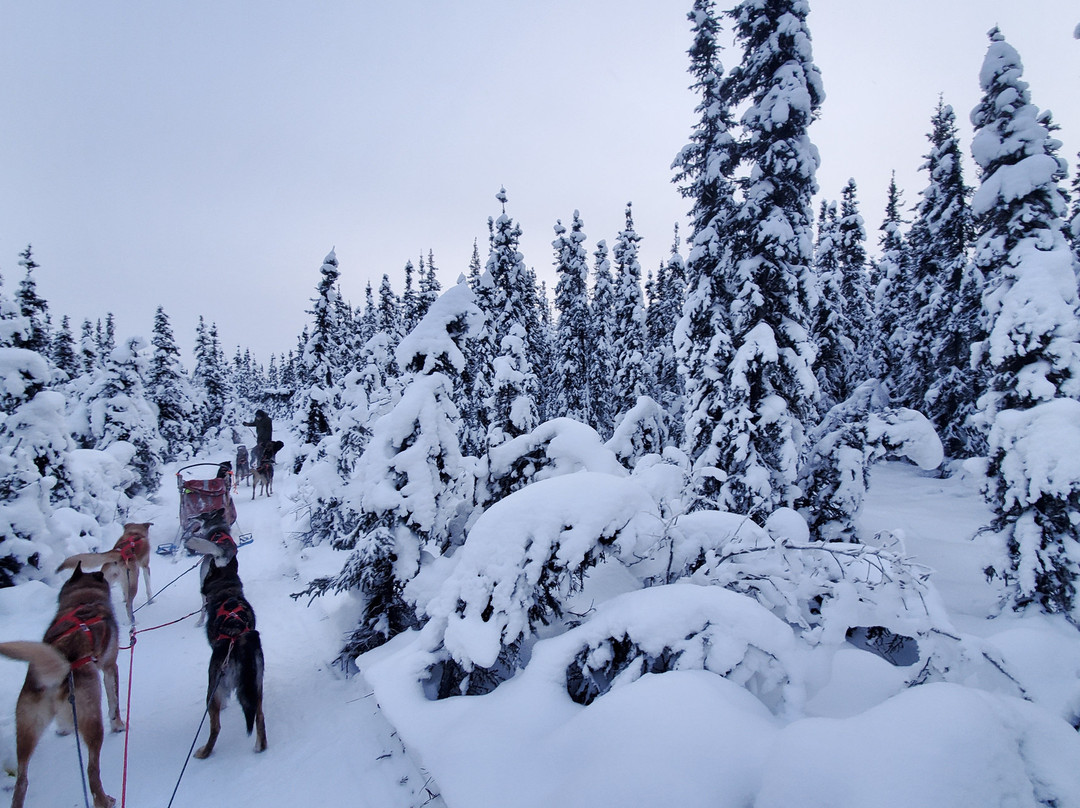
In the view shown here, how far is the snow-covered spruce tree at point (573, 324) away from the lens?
2412cm

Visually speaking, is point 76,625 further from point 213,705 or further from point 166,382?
point 166,382

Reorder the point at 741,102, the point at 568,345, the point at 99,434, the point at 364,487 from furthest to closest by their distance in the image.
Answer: the point at 568,345 → the point at 99,434 → the point at 741,102 → the point at 364,487

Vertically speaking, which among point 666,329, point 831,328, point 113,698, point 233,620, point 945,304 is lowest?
point 113,698

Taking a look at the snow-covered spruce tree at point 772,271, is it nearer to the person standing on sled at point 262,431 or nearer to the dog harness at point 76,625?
the dog harness at point 76,625

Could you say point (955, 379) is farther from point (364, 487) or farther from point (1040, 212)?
point (364, 487)

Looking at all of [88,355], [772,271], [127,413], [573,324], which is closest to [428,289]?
[573,324]

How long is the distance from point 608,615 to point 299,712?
163 inches

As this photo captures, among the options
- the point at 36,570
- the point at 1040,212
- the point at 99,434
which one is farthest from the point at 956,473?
the point at 99,434

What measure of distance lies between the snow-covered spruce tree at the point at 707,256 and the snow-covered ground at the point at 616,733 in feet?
19.3

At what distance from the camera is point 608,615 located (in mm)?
3695

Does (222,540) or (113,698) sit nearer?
(113,698)

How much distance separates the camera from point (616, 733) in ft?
8.68

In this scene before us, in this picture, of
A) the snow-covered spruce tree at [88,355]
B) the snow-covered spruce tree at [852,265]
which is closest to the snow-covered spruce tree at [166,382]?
the snow-covered spruce tree at [88,355]

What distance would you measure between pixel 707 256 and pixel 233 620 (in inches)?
444
